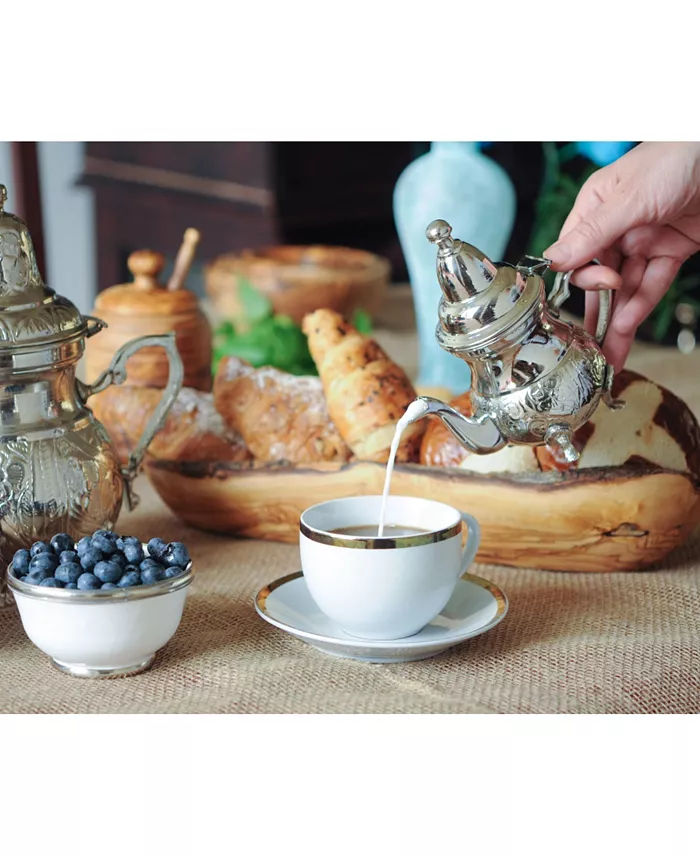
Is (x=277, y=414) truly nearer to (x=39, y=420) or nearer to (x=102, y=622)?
(x=39, y=420)

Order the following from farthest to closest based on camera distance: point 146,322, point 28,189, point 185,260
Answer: point 28,189
point 185,260
point 146,322

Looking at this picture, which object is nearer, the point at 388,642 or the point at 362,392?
the point at 388,642

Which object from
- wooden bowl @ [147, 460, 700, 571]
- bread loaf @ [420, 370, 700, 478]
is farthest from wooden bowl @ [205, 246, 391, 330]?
bread loaf @ [420, 370, 700, 478]

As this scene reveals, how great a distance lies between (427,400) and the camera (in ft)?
3.29

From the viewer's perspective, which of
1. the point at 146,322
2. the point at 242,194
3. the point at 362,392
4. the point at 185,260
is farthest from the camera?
the point at 242,194

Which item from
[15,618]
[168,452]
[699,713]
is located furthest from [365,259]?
[699,713]

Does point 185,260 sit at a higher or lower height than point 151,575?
higher

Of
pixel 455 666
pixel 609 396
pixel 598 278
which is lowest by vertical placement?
pixel 455 666

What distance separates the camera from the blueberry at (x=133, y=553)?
0.95 metres

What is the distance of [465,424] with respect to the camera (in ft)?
3.38

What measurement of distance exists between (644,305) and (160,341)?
527 mm

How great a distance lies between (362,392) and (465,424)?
0.74 ft

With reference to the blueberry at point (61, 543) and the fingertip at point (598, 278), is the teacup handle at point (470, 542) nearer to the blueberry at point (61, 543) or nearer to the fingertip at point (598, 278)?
the fingertip at point (598, 278)

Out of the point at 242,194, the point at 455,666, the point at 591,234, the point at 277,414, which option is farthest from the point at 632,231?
the point at 242,194
